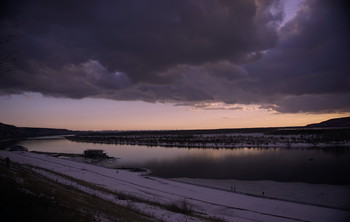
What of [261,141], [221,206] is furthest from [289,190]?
[261,141]

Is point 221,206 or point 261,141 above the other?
point 261,141

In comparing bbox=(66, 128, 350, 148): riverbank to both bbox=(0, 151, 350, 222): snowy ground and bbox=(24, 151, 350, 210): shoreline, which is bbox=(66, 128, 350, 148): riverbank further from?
bbox=(0, 151, 350, 222): snowy ground

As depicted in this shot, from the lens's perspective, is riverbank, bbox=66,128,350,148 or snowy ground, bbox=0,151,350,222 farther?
riverbank, bbox=66,128,350,148

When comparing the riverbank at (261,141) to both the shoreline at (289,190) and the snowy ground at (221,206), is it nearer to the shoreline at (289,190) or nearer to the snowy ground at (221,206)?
the shoreline at (289,190)

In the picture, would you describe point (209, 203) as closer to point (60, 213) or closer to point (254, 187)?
point (254, 187)

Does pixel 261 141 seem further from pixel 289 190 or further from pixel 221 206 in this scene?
pixel 221 206

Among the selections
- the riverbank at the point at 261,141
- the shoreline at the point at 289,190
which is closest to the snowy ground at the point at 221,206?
the shoreline at the point at 289,190

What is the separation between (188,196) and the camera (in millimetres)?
19594

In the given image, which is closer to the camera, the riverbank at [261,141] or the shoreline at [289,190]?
the shoreline at [289,190]

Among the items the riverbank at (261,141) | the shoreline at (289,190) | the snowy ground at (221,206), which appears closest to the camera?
the snowy ground at (221,206)

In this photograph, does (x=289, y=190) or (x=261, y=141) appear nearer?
(x=289, y=190)

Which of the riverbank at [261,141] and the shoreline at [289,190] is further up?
the riverbank at [261,141]

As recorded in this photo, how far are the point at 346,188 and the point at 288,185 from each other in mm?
5169

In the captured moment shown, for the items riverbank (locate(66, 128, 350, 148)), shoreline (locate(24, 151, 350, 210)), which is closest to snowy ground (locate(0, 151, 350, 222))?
shoreline (locate(24, 151, 350, 210))
